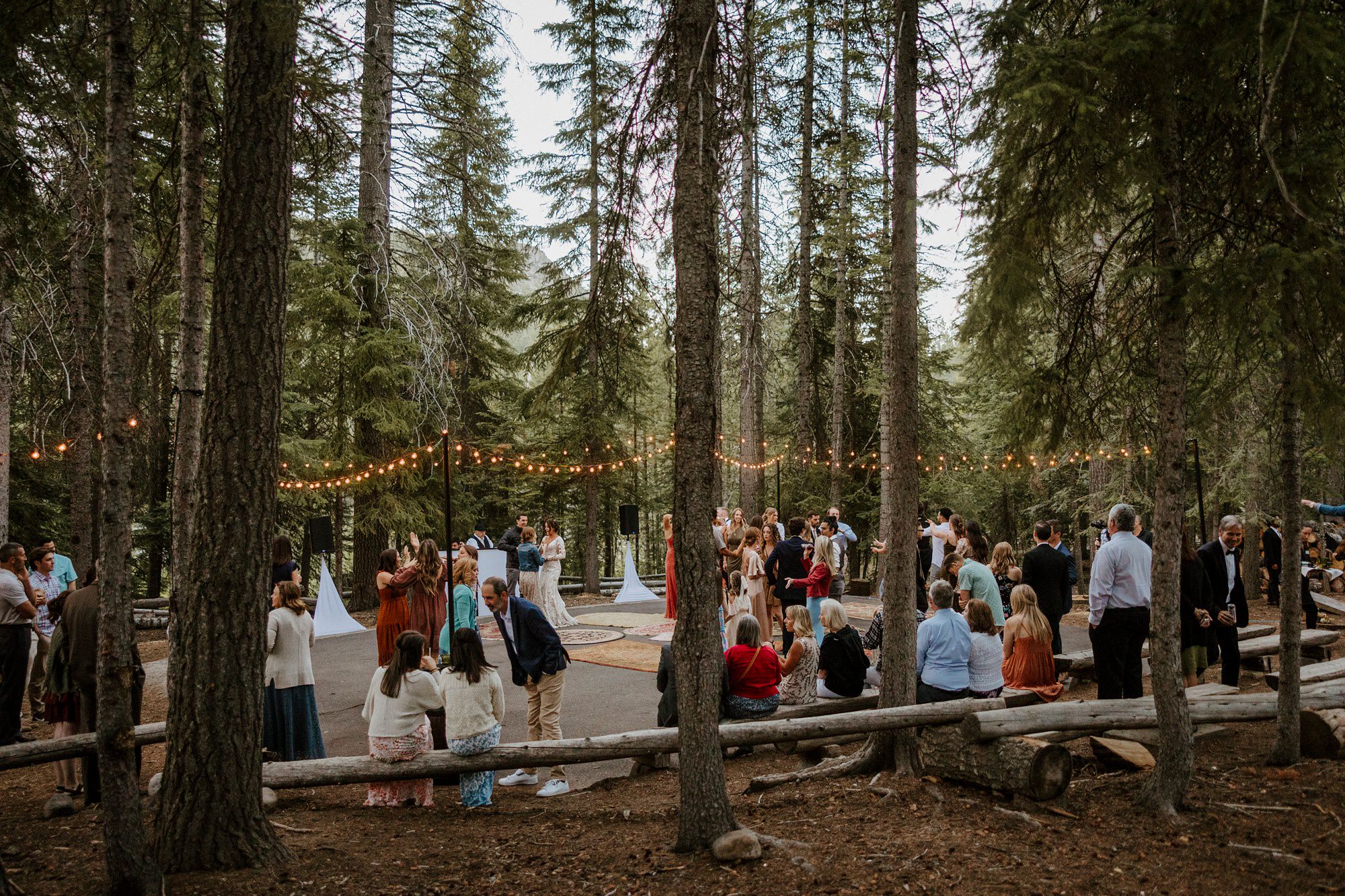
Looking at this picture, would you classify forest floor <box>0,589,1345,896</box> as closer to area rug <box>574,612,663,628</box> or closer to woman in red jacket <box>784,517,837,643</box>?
woman in red jacket <box>784,517,837,643</box>

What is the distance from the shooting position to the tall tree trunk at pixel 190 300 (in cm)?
474

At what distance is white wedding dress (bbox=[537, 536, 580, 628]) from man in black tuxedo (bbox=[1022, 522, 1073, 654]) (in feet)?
26.4

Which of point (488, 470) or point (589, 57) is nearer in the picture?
point (589, 57)

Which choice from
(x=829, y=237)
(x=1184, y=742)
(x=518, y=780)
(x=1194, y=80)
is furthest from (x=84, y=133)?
(x=829, y=237)

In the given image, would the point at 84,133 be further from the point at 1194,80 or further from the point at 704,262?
the point at 1194,80

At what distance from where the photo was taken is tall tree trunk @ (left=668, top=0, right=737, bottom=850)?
14.4 feet

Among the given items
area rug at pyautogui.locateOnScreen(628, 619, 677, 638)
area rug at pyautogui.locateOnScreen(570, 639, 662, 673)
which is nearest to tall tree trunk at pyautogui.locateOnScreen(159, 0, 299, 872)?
area rug at pyautogui.locateOnScreen(570, 639, 662, 673)

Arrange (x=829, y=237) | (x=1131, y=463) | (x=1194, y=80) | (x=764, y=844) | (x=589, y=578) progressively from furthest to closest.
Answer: (x=589, y=578), (x=829, y=237), (x=1131, y=463), (x=1194, y=80), (x=764, y=844)

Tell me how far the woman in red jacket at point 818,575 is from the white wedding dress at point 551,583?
16.7 ft

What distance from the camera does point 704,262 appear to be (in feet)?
14.8

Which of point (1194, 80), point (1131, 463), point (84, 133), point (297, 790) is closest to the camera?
point (1194, 80)

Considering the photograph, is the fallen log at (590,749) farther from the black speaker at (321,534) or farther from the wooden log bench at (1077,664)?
the black speaker at (321,534)

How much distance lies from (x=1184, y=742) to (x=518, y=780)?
16.7 ft

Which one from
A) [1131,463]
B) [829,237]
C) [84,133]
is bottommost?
[1131,463]
